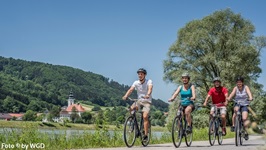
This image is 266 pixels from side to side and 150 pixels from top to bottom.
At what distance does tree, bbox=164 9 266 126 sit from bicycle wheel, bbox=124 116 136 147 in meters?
29.2

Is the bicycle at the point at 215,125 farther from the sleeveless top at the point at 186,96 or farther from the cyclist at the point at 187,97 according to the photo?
the sleeveless top at the point at 186,96

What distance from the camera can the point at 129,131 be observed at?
1069 cm

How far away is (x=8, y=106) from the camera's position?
490 ft

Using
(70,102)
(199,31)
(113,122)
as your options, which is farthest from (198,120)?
(70,102)

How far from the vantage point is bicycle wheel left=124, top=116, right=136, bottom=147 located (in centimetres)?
1057

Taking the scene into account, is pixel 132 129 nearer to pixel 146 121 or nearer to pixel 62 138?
pixel 146 121

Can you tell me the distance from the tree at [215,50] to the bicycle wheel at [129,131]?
95.7 feet

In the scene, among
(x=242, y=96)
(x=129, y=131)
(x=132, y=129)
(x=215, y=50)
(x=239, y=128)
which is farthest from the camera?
(x=215, y=50)

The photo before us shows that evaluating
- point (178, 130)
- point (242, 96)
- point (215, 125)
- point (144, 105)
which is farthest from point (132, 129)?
point (242, 96)

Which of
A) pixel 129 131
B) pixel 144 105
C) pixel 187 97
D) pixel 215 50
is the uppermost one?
pixel 215 50

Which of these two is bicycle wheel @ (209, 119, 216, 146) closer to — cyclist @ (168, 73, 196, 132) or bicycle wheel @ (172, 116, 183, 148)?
cyclist @ (168, 73, 196, 132)

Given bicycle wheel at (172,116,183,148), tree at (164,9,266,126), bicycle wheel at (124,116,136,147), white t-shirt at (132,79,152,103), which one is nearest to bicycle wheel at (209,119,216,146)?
bicycle wheel at (172,116,183,148)

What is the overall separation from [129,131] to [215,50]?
3183 centimetres

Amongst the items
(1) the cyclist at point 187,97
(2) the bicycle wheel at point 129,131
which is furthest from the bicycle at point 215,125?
(2) the bicycle wheel at point 129,131
